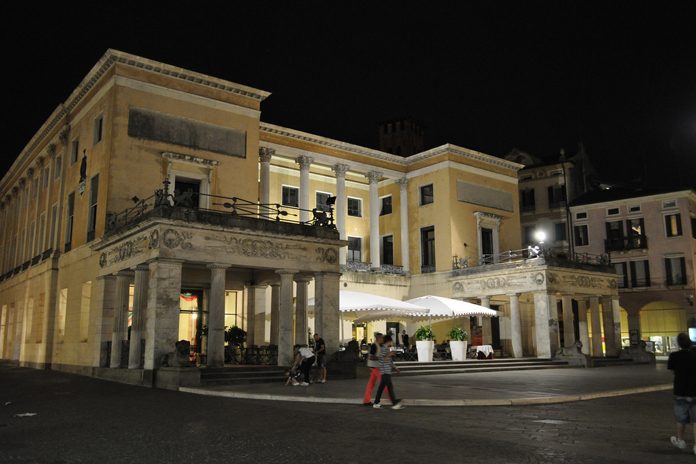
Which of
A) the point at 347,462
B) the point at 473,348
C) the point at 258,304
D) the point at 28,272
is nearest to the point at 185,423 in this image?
the point at 347,462

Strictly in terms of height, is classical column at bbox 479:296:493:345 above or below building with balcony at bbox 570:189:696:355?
below

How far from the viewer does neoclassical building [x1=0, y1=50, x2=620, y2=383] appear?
20812 mm

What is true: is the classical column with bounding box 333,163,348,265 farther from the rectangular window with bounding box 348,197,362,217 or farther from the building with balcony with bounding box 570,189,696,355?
the building with balcony with bounding box 570,189,696,355

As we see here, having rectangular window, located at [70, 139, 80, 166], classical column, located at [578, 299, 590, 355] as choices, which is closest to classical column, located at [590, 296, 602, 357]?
classical column, located at [578, 299, 590, 355]

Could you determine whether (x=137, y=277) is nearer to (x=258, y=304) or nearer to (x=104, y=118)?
(x=258, y=304)

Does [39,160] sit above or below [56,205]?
above

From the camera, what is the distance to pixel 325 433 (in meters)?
9.55

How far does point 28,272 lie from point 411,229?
22.6 metres

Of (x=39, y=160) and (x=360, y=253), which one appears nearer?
(x=39, y=160)

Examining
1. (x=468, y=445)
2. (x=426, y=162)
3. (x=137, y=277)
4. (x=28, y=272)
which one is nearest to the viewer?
(x=468, y=445)

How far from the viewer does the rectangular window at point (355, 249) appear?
129 ft

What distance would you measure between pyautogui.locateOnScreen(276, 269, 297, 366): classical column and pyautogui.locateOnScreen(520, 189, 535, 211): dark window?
34287 mm

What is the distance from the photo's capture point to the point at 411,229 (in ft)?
129

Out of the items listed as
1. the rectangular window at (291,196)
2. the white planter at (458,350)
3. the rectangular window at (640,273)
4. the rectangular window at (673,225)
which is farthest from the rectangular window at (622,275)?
the rectangular window at (291,196)
